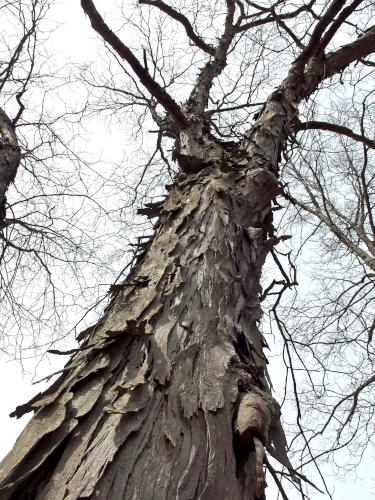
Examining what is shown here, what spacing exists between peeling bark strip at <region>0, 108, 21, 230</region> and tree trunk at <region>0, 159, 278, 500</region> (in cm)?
260

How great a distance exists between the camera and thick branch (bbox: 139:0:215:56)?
464 cm

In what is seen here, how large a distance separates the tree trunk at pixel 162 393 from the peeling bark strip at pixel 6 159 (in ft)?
8.53

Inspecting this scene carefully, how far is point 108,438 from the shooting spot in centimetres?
93

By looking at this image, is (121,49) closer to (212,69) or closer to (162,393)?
(162,393)

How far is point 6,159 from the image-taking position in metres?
3.88

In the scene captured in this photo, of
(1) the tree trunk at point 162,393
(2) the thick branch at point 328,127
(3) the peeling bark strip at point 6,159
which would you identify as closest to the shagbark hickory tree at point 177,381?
(1) the tree trunk at point 162,393

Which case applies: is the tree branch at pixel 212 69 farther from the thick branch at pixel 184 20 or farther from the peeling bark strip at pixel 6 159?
the peeling bark strip at pixel 6 159

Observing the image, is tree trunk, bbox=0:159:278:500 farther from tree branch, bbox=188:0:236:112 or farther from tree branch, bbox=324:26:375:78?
tree branch, bbox=188:0:236:112

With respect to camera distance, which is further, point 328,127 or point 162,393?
point 328,127

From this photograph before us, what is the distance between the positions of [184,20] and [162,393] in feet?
15.8

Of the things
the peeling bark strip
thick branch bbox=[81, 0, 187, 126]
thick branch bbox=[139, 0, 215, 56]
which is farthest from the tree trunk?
thick branch bbox=[139, 0, 215, 56]

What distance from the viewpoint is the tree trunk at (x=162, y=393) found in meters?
0.86

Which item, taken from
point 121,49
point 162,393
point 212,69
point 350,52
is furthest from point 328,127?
point 162,393

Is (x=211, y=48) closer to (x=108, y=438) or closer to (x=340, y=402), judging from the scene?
(x=340, y=402)
